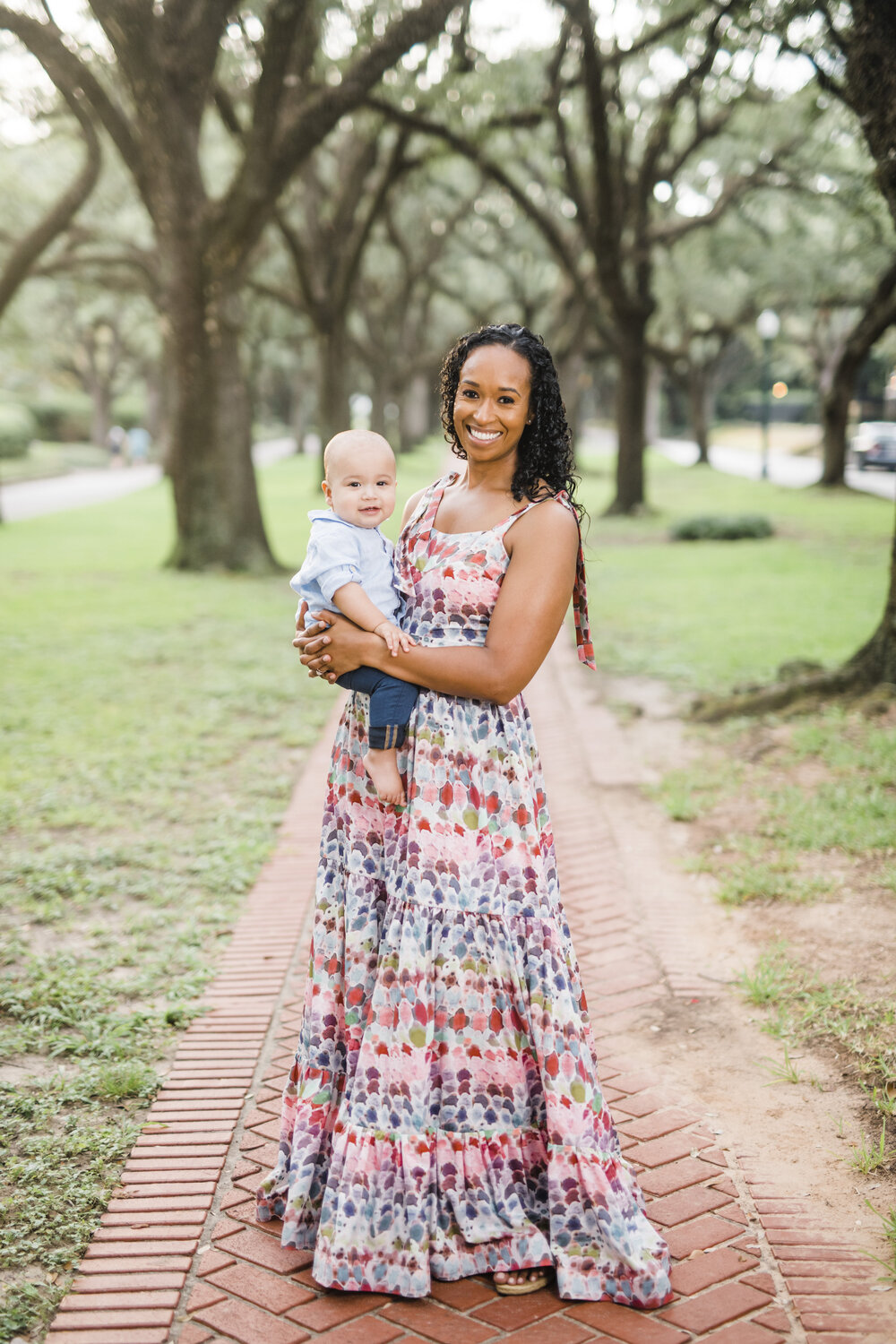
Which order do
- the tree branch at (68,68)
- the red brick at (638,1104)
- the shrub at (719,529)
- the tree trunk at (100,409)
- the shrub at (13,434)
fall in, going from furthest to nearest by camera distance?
the tree trunk at (100,409), the shrub at (13,434), the shrub at (719,529), the tree branch at (68,68), the red brick at (638,1104)

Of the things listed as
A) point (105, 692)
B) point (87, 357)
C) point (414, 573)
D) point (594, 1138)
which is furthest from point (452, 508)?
point (87, 357)

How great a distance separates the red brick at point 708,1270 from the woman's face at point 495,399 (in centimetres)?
183

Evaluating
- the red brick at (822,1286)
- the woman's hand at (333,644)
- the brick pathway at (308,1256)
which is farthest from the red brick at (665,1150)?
the woman's hand at (333,644)

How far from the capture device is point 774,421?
63.6 metres

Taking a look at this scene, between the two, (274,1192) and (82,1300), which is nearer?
(82,1300)

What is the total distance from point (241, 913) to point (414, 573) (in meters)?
2.39

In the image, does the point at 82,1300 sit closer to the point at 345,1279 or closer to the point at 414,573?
the point at 345,1279

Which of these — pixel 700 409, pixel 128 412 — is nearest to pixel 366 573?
pixel 700 409

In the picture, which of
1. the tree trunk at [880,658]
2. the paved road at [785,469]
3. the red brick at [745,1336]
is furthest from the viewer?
the paved road at [785,469]

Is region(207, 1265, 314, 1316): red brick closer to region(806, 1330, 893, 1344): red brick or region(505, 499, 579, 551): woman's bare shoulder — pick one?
region(806, 1330, 893, 1344): red brick

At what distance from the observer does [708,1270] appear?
252cm

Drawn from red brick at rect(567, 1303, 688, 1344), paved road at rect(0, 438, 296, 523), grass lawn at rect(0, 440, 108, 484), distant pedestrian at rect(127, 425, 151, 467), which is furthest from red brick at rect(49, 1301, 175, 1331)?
distant pedestrian at rect(127, 425, 151, 467)

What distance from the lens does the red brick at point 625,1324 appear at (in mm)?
2320

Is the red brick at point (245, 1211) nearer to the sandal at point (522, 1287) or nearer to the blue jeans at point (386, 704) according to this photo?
the sandal at point (522, 1287)
